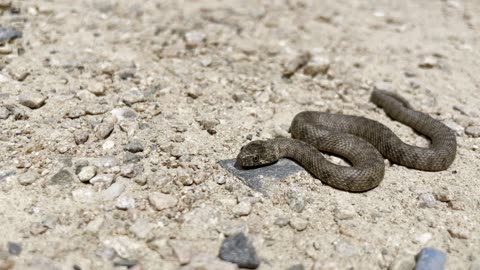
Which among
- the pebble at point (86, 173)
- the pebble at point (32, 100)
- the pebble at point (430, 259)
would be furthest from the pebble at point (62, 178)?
the pebble at point (430, 259)

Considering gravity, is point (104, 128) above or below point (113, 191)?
above

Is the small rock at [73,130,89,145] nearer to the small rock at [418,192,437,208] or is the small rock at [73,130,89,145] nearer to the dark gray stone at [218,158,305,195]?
the dark gray stone at [218,158,305,195]

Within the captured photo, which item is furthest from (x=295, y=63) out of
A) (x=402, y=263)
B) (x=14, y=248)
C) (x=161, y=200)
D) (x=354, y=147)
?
(x=14, y=248)

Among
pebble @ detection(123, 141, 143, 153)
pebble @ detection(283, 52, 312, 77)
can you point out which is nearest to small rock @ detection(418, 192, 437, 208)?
pebble @ detection(283, 52, 312, 77)

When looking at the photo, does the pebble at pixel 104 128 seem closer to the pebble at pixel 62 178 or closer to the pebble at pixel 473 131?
the pebble at pixel 62 178

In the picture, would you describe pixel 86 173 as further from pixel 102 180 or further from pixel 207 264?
pixel 207 264

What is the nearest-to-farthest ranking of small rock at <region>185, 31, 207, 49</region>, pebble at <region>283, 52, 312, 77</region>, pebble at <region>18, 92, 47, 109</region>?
pebble at <region>18, 92, 47, 109</region> → pebble at <region>283, 52, 312, 77</region> → small rock at <region>185, 31, 207, 49</region>
